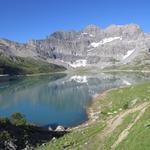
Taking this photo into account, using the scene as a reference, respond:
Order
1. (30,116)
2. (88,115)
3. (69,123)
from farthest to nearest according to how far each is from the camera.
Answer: (30,116) < (88,115) < (69,123)

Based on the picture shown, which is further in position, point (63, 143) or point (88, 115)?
point (88, 115)

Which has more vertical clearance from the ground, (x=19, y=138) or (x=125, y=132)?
(x=125, y=132)

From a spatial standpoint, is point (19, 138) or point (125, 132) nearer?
point (125, 132)

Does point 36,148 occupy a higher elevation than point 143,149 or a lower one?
lower

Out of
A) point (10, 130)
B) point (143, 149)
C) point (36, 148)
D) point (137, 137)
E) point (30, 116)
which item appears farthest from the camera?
point (30, 116)

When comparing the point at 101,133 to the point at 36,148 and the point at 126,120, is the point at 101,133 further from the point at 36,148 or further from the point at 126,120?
the point at 36,148

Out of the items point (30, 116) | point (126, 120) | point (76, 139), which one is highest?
point (126, 120)

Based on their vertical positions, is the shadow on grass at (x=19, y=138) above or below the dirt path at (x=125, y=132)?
below

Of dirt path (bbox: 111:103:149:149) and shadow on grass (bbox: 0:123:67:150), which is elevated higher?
dirt path (bbox: 111:103:149:149)

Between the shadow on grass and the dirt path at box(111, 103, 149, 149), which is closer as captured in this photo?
the dirt path at box(111, 103, 149, 149)

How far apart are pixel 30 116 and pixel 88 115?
77.6ft

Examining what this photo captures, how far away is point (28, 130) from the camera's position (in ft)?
223

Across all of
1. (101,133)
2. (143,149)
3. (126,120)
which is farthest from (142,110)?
(143,149)

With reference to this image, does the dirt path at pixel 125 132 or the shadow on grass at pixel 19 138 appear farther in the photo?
the shadow on grass at pixel 19 138
